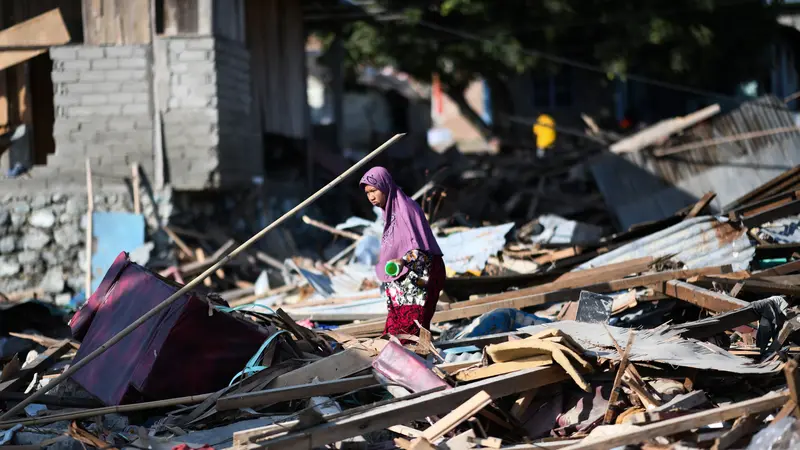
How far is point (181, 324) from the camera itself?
205 inches

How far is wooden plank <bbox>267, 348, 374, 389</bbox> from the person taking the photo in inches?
199

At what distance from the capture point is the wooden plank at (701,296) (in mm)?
5902

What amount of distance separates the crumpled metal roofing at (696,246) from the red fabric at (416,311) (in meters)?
2.47

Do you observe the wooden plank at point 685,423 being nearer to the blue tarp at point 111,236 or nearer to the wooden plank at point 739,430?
the wooden plank at point 739,430

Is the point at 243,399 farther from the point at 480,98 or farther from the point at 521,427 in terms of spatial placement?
the point at 480,98

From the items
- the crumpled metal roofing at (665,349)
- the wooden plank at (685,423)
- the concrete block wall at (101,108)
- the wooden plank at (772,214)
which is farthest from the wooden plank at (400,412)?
the concrete block wall at (101,108)

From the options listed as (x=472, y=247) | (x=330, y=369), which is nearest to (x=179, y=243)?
(x=472, y=247)

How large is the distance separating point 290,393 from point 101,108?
693cm

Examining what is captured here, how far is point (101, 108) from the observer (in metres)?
10.6

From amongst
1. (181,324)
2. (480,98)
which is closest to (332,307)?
(181,324)

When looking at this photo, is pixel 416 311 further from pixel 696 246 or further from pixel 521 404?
pixel 696 246

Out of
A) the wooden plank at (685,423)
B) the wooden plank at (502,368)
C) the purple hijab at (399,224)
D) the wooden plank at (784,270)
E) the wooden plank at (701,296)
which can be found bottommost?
the wooden plank at (685,423)

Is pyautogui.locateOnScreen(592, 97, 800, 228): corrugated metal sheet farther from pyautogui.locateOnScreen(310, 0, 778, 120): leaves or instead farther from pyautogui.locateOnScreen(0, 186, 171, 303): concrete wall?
pyautogui.locateOnScreen(310, 0, 778, 120): leaves

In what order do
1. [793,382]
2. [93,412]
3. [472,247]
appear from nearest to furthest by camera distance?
[793,382], [93,412], [472,247]
